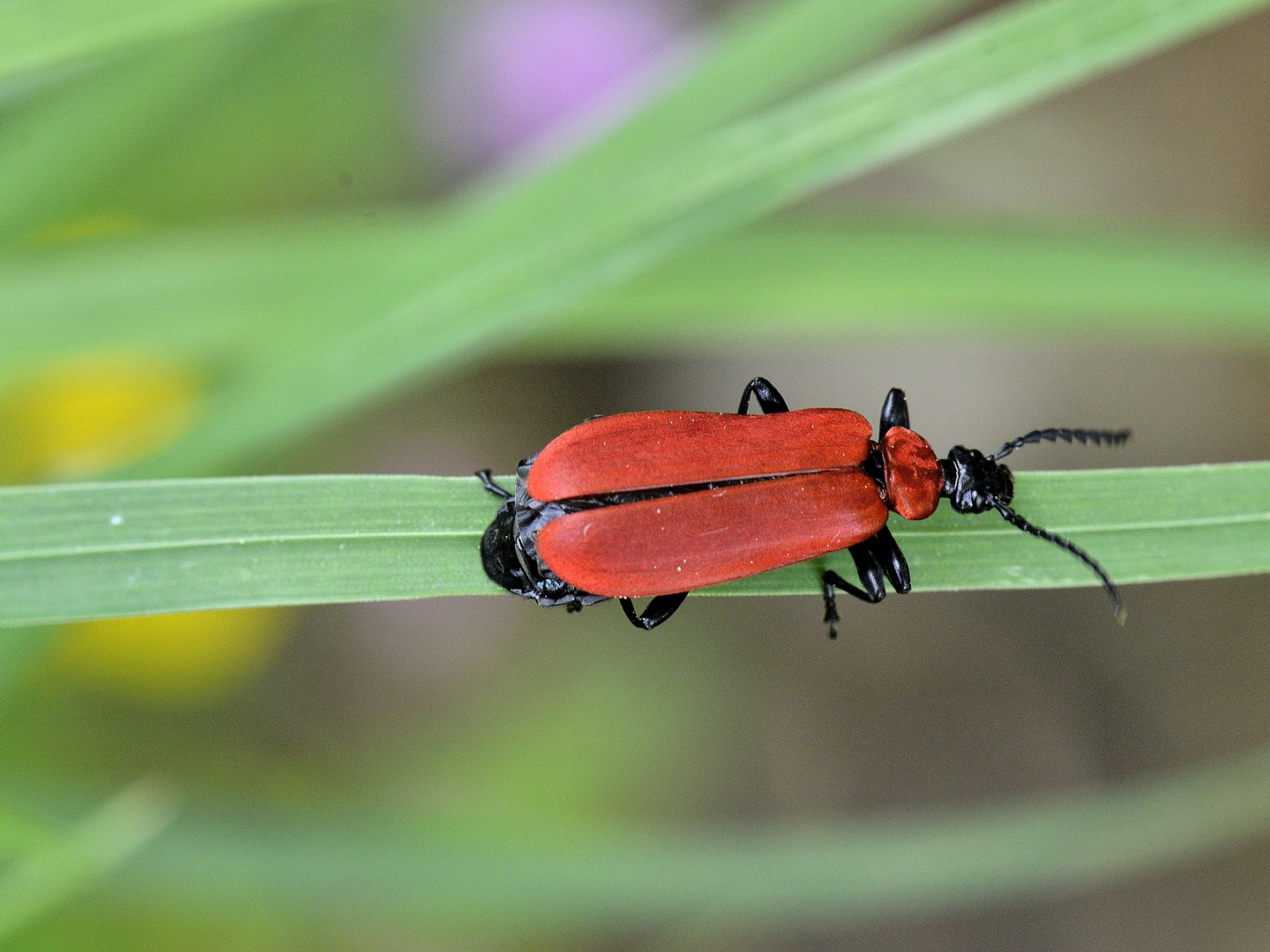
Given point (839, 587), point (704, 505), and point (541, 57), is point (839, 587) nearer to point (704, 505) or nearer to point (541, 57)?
point (704, 505)

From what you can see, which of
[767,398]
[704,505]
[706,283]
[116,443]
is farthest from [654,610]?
[116,443]

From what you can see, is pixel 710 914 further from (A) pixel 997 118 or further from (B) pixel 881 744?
(A) pixel 997 118

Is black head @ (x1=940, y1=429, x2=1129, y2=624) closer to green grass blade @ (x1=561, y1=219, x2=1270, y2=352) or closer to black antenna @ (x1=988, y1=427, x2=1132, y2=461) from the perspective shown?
black antenna @ (x1=988, y1=427, x2=1132, y2=461)

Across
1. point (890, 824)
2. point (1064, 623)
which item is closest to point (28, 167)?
point (890, 824)

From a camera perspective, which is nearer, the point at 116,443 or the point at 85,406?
the point at 116,443

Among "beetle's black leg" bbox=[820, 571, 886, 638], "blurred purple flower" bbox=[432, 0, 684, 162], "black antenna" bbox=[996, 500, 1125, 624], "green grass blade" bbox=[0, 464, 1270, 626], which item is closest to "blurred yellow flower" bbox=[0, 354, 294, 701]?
"green grass blade" bbox=[0, 464, 1270, 626]
